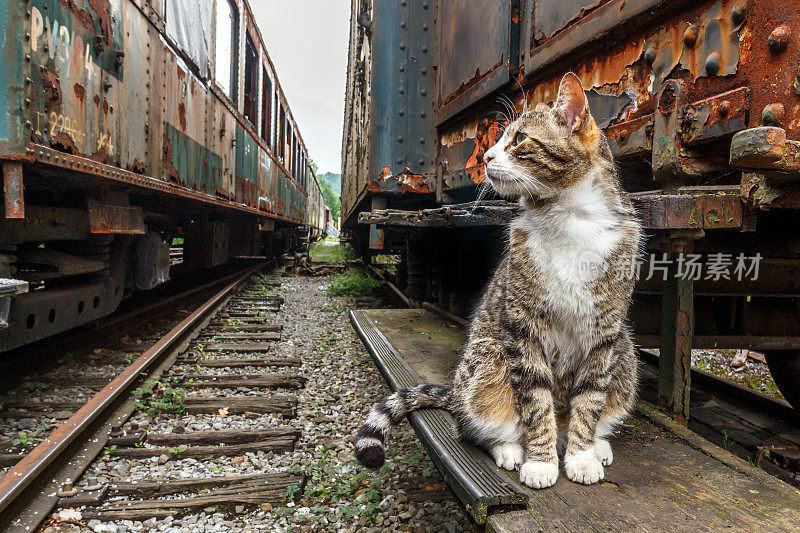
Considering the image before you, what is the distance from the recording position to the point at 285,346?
4973 millimetres

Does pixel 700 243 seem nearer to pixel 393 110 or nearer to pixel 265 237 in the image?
pixel 393 110

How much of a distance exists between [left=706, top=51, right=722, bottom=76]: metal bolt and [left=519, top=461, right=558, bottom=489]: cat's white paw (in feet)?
4.62

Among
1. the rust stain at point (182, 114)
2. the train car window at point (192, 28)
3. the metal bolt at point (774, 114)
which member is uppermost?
the train car window at point (192, 28)

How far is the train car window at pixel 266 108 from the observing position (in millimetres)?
9961

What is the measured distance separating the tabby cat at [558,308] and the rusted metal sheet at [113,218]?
304 centimetres

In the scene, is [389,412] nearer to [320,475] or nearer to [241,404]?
[320,475]

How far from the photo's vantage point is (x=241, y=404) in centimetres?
334

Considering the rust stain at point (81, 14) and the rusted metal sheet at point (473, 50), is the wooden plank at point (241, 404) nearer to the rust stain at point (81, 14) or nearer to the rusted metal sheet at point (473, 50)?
the rusted metal sheet at point (473, 50)

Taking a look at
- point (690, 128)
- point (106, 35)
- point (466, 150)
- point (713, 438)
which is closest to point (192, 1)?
point (106, 35)

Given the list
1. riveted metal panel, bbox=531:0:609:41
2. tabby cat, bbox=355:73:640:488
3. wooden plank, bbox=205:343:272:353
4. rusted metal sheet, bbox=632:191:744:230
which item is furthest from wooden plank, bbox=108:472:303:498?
riveted metal panel, bbox=531:0:609:41

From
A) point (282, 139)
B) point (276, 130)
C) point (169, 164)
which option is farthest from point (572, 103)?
point (282, 139)

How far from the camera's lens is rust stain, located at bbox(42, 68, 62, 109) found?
2.72 metres

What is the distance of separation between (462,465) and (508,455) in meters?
0.20

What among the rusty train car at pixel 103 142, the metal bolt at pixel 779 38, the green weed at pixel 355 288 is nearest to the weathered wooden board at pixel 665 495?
the metal bolt at pixel 779 38
